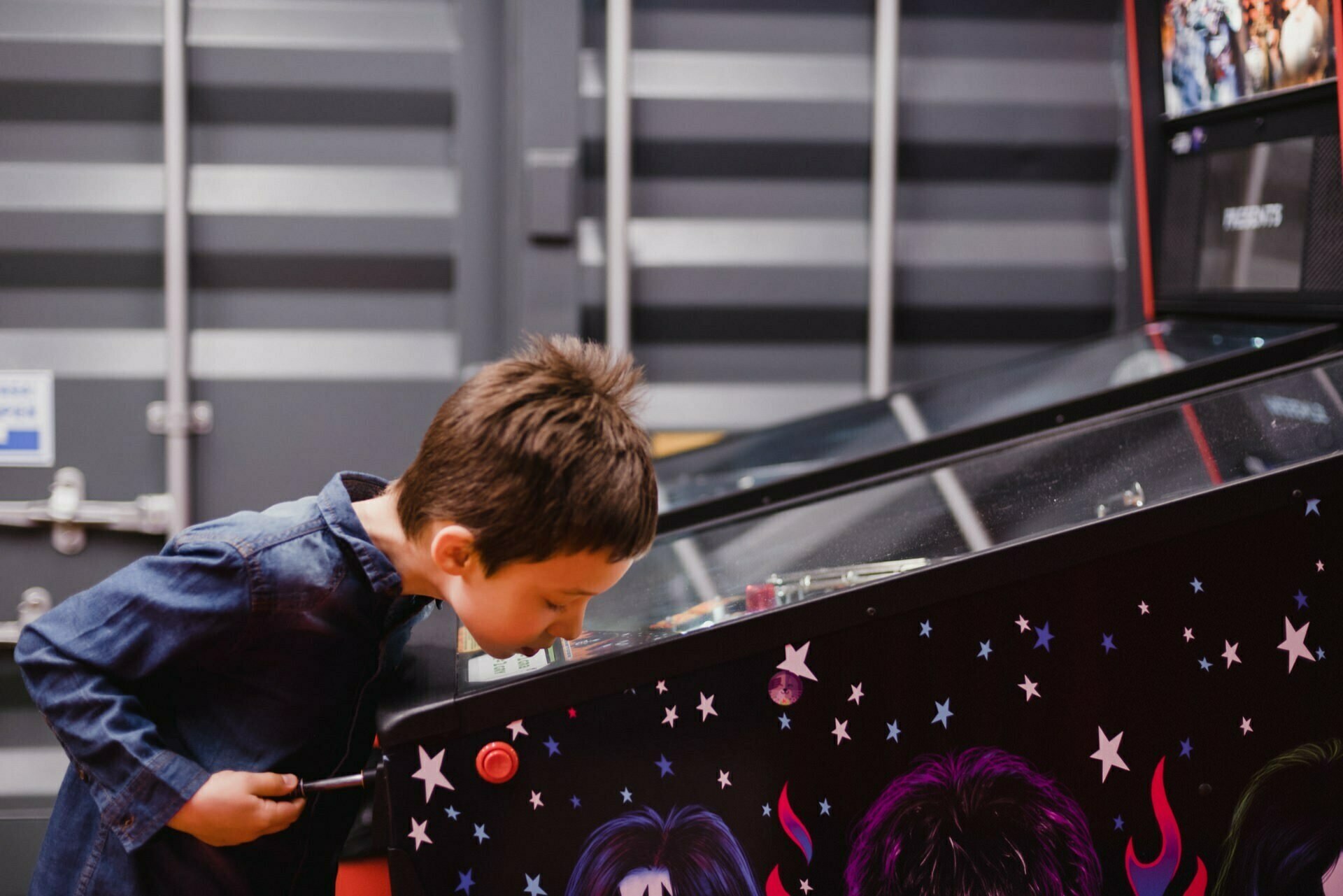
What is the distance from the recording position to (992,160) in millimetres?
2254

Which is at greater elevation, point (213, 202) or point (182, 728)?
point (213, 202)

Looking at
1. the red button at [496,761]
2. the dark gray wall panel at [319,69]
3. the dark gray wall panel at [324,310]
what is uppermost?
the dark gray wall panel at [319,69]

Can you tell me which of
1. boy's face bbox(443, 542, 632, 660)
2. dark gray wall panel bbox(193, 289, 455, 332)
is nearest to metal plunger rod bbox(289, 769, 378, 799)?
boy's face bbox(443, 542, 632, 660)

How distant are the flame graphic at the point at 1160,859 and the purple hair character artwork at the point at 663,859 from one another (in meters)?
0.36

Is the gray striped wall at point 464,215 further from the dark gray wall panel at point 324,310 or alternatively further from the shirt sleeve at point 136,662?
the shirt sleeve at point 136,662

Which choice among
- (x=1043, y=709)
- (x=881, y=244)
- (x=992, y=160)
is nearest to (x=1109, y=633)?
(x=1043, y=709)

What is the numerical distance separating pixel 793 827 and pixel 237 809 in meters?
Answer: 0.50

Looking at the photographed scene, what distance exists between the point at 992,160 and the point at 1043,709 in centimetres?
155

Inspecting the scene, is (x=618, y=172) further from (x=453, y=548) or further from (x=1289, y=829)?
(x=1289, y=829)

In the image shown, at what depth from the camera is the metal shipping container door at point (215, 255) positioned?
2.04 m

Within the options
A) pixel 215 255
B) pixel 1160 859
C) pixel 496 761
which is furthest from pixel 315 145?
pixel 1160 859

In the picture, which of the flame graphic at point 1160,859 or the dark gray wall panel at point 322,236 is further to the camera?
the dark gray wall panel at point 322,236

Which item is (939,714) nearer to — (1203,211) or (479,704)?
(479,704)

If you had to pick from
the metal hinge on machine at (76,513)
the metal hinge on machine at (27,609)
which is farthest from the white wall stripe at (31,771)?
the metal hinge on machine at (76,513)
